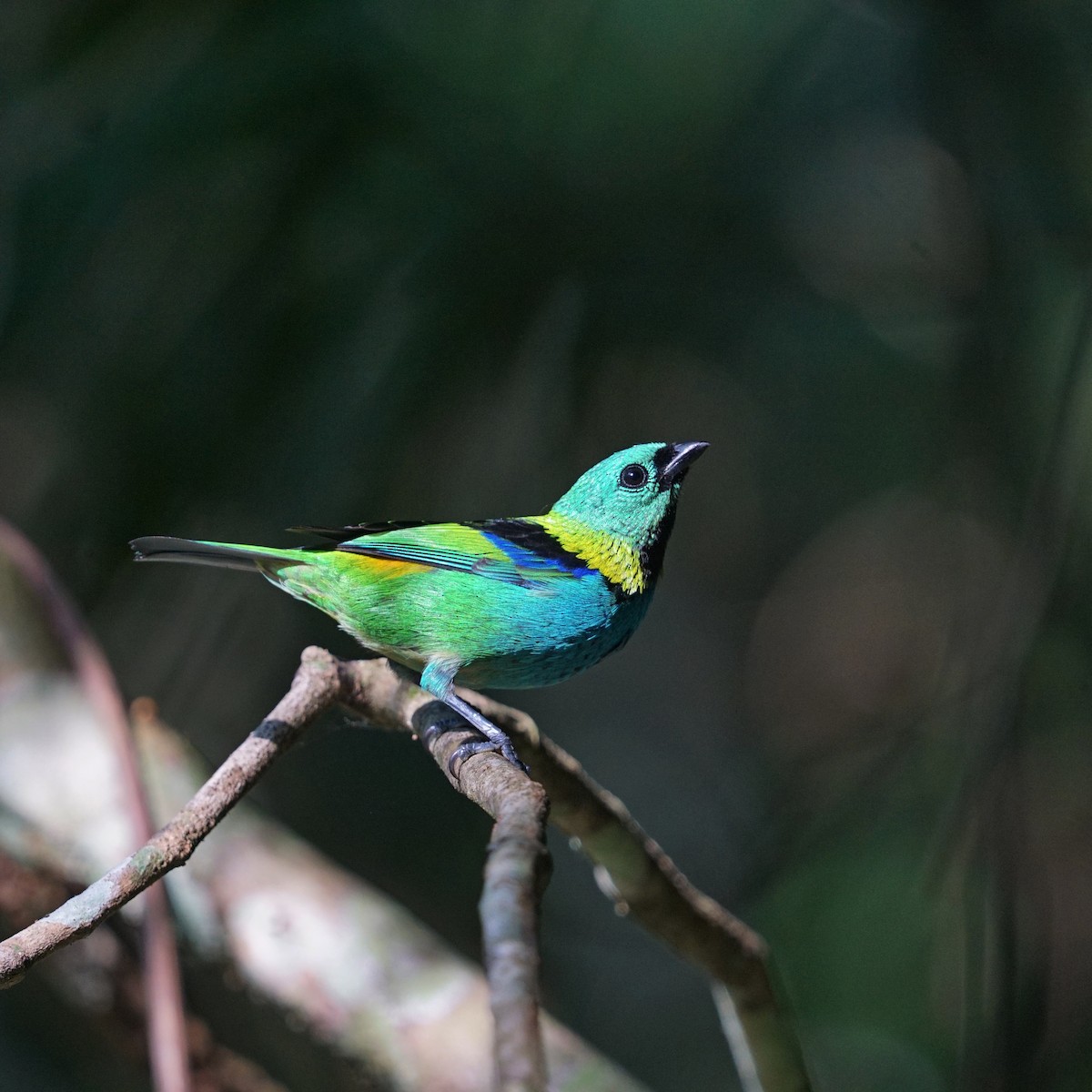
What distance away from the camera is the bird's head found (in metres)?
3.23

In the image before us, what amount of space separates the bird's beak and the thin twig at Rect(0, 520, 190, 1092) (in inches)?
66.3

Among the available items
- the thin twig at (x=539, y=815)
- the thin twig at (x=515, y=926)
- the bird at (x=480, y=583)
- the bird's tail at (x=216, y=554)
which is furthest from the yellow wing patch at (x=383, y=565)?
the thin twig at (x=515, y=926)

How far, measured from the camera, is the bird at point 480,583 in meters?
2.84

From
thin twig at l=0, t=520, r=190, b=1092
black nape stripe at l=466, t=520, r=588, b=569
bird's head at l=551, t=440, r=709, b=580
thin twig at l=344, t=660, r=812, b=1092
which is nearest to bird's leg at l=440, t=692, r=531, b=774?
thin twig at l=344, t=660, r=812, b=1092

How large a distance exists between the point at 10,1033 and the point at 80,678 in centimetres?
189

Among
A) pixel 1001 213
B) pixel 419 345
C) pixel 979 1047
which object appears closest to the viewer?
pixel 979 1047

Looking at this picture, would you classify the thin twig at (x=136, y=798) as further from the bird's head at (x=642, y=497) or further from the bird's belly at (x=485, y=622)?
the bird's head at (x=642, y=497)

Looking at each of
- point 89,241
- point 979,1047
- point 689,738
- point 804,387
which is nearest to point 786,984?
point 979,1047

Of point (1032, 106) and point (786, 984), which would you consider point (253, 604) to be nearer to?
point (786, 984)

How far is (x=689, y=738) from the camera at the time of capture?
6129mm

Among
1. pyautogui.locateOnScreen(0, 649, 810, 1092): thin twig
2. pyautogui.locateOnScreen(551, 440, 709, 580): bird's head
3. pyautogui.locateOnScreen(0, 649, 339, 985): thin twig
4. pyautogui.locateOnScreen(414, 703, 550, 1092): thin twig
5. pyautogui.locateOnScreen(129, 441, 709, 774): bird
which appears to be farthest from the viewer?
pyautogui.locateOnScreen(551, 440, 709, 580): bird's head

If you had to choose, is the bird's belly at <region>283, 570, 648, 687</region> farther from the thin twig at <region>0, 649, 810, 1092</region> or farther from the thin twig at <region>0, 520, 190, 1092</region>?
the thin twig at <region>0, 520, 190, 1092</region>

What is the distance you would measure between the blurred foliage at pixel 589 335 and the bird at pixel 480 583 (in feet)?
2.66

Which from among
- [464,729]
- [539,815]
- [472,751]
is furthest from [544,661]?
[539,815]
